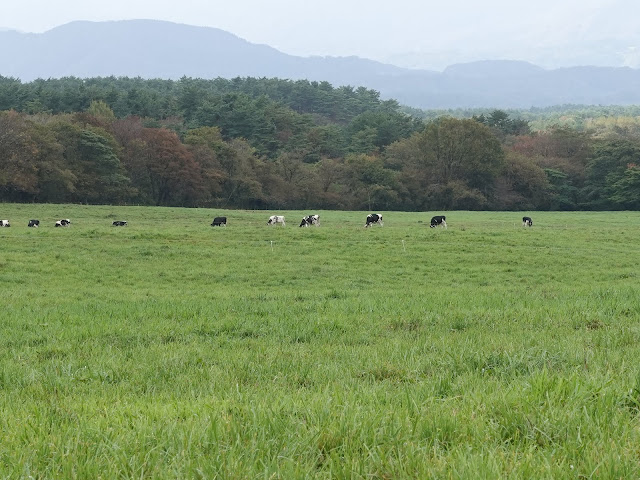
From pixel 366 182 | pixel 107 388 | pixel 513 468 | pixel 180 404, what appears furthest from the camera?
pixel 366 182

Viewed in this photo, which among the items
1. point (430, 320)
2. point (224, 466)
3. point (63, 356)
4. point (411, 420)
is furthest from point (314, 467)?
point (430, 320)

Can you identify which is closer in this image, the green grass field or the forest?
the green grass field

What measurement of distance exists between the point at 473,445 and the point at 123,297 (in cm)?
1469

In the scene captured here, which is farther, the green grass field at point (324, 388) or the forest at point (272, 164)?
the forest at point (272, 164)

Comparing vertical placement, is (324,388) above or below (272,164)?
below

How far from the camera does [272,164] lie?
8181cm

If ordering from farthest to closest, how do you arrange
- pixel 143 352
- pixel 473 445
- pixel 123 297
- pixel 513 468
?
pixel 123 297, pixel 143 352, pixel 473 445, pixel 513 468

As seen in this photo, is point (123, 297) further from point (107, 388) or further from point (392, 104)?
point (392, 104)

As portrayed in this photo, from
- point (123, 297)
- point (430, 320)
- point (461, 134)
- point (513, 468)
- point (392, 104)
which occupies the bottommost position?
point (123, 297)

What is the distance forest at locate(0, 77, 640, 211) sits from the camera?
217 feet

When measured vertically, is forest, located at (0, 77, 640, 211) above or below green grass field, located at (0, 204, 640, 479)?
above

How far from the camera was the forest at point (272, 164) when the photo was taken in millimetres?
66000

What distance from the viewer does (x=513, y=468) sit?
2.71 meters

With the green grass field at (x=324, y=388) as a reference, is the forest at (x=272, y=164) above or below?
above
